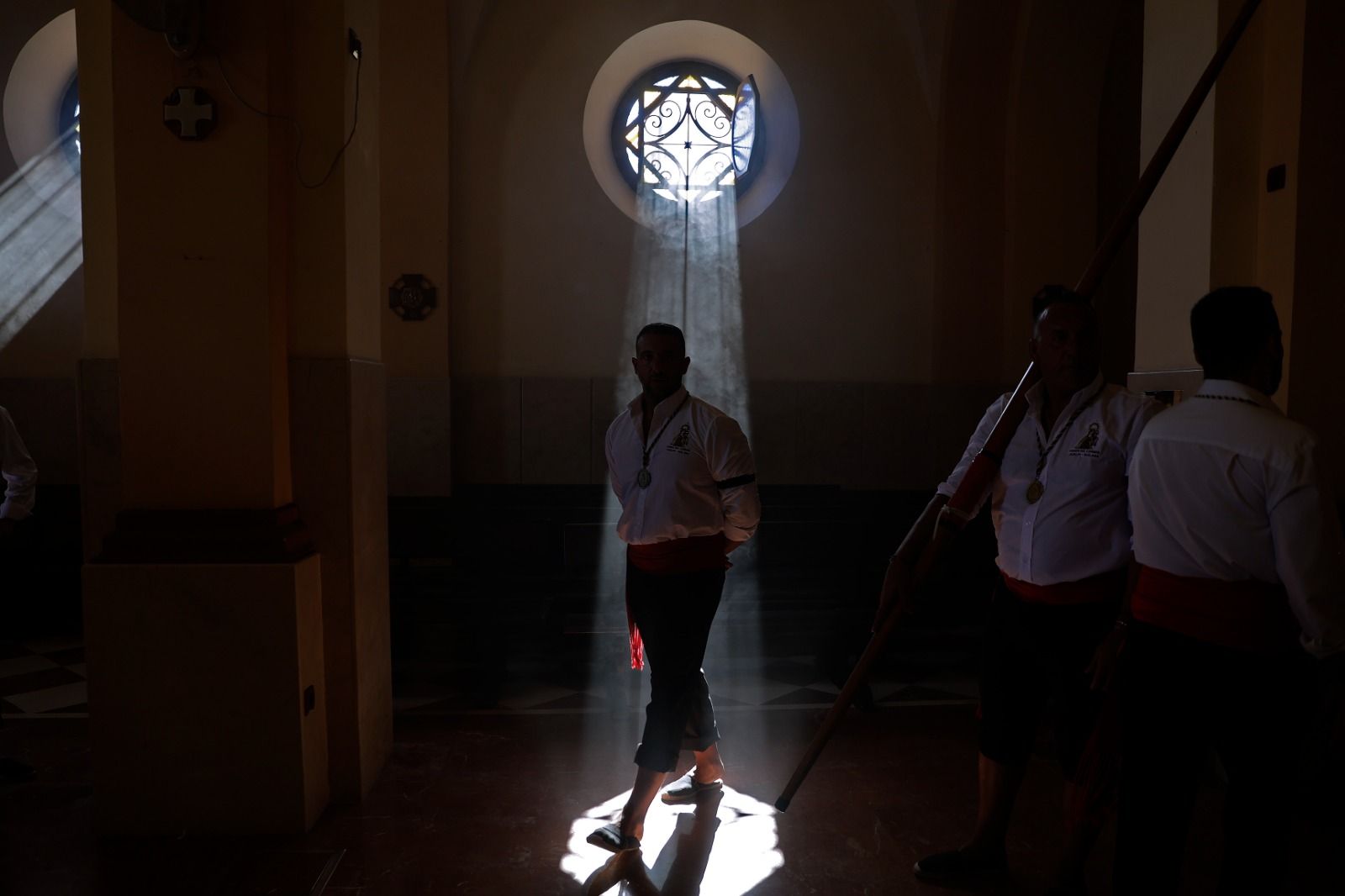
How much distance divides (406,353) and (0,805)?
4.19 metres

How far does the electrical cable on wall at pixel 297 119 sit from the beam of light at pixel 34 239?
14.8 feet

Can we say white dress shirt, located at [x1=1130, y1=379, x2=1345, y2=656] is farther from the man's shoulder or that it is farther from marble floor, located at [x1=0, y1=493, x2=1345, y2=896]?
the man's shoulder

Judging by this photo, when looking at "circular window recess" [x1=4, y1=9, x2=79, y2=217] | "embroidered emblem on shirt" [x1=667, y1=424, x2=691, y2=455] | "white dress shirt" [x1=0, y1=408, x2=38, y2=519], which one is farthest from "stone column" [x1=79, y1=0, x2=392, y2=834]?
"circular window recess" [x1=4, y1=9, x2=79, y2=217]

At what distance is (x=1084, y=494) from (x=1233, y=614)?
0.58 meters

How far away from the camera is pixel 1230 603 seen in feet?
6.57

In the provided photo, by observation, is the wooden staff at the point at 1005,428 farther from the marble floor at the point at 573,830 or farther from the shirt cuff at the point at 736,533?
the marble floor at the point at 573,830

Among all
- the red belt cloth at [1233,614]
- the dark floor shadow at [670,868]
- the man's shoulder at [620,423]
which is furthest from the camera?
the man's shoulder at [620,423]

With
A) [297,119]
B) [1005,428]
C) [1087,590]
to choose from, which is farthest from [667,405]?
[297,119]

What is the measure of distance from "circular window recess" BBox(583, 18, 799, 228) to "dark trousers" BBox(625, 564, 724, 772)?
4886 millimetres

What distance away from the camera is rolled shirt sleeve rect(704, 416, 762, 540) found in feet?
9.93

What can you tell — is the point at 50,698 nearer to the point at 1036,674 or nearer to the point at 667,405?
the point at 667,405

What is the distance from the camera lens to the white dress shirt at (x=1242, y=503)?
1875mm

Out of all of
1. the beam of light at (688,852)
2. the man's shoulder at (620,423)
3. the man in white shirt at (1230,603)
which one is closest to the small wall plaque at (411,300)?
the man's shoulder at (620,423)

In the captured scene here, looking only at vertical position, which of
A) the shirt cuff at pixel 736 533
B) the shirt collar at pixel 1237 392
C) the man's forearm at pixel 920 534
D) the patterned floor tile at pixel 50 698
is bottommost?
the patterned floor tile at pixel 50 698
